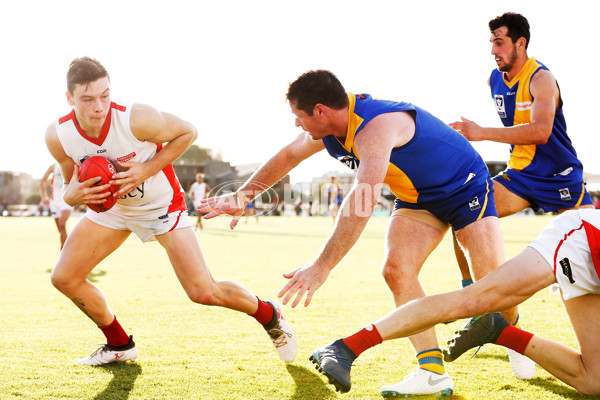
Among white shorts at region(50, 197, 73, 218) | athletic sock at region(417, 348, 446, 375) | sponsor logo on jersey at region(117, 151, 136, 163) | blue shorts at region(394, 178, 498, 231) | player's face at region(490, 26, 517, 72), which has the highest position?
player's face at region(490, 26, 517, 72)

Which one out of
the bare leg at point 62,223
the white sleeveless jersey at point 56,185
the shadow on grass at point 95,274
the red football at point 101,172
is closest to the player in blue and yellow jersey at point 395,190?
the red football at point 101,172

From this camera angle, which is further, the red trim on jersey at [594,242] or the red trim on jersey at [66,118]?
the red trim on jersey at [66,118]

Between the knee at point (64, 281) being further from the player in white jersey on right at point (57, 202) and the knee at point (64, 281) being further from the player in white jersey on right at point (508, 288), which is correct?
the player in white jersey on right at point (57, 202)

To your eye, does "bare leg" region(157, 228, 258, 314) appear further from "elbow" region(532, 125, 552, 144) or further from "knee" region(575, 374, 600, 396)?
"elbow" region(532, 125, 552, 144)

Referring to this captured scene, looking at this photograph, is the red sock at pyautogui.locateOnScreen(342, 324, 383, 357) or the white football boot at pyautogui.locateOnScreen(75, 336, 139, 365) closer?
the red sock at pyautogui.locateOnScreen(342, 324, 383, 357)

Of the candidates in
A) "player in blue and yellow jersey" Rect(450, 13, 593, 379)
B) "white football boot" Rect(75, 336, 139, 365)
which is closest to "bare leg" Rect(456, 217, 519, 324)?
"player in blue and yellow jersey" Rect(450, 13, 593, 379)

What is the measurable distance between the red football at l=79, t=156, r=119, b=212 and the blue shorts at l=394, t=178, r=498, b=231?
2.30 metres

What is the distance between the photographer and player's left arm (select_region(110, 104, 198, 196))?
4465 mm

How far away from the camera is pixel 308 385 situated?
4164 mm

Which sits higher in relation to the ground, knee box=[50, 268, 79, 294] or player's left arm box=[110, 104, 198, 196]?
player's left arm box=[110, 104, 198, 196]

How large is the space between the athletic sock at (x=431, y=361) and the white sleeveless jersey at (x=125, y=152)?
2.31 metres

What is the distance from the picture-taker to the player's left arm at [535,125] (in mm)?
4852

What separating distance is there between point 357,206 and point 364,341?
0.78 metres

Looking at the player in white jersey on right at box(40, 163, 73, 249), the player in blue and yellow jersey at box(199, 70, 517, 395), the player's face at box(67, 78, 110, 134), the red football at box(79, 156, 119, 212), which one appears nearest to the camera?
the player in blue and yellow jersey at box(199, 70, 517, 395)
